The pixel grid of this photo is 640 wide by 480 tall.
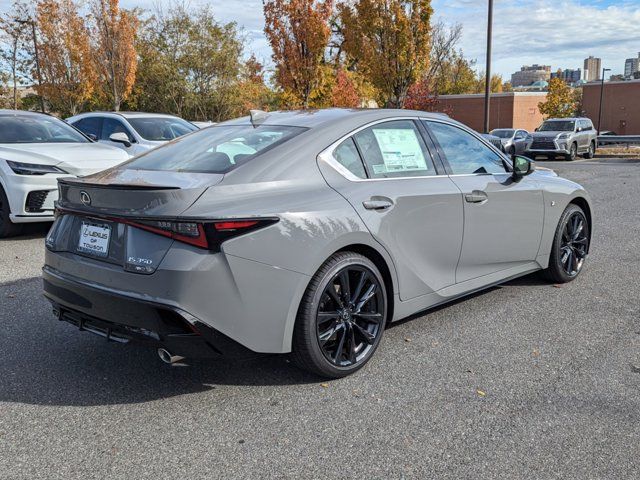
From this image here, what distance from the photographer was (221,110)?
103ft

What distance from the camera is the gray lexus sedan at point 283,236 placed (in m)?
3.08

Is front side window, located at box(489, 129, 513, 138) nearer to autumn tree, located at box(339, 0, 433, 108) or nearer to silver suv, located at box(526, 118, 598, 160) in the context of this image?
silver suv, located at box(526, 118, 598, 160)

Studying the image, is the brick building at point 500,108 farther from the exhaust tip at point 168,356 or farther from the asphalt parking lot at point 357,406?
the exhaust tip at point 168,356

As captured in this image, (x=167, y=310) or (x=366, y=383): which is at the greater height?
(x=167, y=310)

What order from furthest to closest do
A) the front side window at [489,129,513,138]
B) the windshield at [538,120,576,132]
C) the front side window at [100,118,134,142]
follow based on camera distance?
the front side window at [489,129,513,138]
the windshield at [538,120,576,132]
the front side window at [100,118,134,142]

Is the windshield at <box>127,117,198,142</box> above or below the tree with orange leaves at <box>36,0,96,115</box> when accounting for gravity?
below

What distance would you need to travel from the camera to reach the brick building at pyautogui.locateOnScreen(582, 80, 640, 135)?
50.2 metres

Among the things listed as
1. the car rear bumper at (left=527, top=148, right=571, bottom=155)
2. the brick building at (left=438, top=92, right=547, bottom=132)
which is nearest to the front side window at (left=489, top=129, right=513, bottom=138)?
the car rear bumper at (left=527, top=148, right=571, bottom=155)

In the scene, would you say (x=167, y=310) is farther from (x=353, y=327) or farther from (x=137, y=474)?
(x=353, y=327)

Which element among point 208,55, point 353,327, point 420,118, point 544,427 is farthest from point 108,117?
point 208,55

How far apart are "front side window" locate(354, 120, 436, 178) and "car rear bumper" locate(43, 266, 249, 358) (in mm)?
1492

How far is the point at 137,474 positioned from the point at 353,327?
1510mm

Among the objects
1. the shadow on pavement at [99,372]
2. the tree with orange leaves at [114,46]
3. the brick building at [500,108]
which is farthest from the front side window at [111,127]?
the brick building at [500,108]

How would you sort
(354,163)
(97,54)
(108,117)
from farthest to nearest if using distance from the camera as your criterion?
1. (97,54)
2. (108,117)
3. (354,163)
